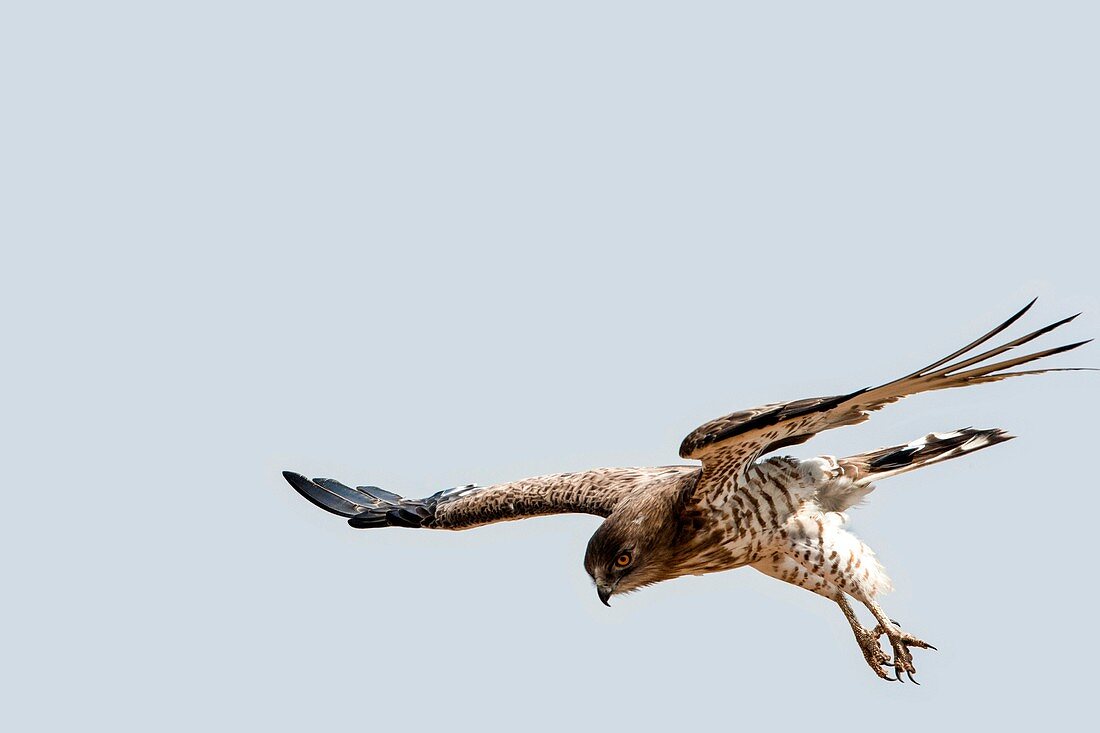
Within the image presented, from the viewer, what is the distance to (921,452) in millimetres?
13742

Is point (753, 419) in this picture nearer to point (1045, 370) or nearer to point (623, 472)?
point (1045, 370)

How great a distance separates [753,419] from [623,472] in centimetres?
310

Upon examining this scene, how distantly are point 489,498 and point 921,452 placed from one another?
3605 mm

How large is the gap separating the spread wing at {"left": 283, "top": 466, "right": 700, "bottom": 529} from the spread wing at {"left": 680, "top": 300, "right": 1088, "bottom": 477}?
111cm

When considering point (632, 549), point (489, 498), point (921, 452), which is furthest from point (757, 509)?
point (489, 498)

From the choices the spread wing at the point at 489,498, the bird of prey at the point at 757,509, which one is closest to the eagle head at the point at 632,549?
the bird of prey at the point at 757,509

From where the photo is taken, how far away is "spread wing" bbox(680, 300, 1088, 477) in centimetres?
1070

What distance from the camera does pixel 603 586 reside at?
42.1 feet

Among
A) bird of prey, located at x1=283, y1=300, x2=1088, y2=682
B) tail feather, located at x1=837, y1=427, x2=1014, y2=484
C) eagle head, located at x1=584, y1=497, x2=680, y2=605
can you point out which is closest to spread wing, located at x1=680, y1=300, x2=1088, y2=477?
bird of prey, located at x1=283, y1=300, x2=1088, y2=682

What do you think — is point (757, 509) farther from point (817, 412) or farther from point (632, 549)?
point (817, 412)

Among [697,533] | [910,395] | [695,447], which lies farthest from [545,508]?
[910,395]

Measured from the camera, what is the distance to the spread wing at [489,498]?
46.1ft

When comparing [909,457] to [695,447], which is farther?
[909,457]

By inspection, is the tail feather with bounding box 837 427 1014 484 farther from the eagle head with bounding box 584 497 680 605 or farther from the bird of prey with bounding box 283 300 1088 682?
the eagle head with bounding box 584 497 680 605
